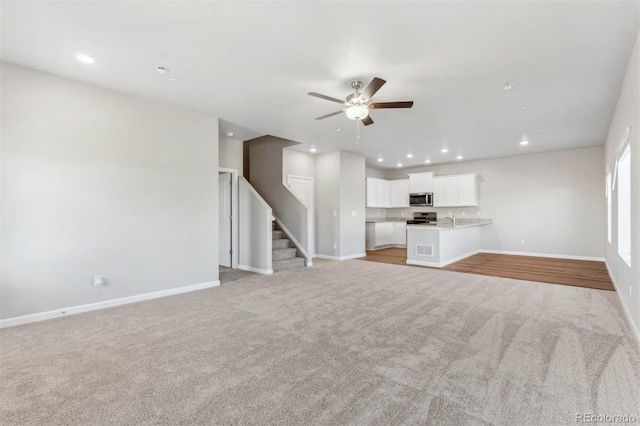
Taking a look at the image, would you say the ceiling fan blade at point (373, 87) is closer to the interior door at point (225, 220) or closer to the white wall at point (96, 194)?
the white wall at point (96, 194)

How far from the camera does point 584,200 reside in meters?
7.05

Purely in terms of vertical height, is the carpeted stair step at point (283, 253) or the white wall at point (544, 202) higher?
the white wall at point (544, 202)

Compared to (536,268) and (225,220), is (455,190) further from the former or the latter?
(225,220)

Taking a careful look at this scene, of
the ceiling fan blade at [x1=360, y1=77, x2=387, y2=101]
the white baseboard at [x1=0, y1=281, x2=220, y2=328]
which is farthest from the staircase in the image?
the ceiling fan blade at [x1=360, y1=77, x2=387, y2=101]

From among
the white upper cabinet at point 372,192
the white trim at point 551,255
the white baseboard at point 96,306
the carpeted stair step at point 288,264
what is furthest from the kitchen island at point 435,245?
the white baseboard at point 96,306

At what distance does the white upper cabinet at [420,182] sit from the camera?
9.23 metres

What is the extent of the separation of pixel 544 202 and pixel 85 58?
9.60 metres

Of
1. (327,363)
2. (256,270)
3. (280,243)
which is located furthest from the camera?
(280,243)

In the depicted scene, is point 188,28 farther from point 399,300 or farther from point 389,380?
point 399,300

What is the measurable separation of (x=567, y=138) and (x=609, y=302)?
390 cm

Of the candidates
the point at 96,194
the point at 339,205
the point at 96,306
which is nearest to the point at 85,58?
the point at 96,194

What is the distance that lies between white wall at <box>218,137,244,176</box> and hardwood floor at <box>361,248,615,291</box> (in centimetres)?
396

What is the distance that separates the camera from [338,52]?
2.82 m

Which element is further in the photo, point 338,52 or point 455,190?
point 455,190
